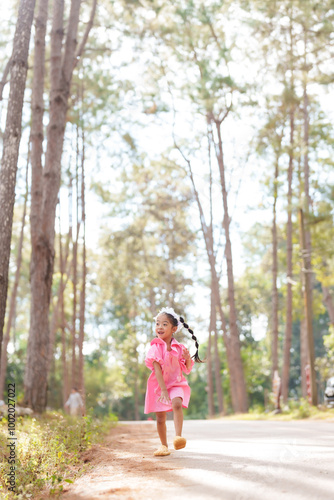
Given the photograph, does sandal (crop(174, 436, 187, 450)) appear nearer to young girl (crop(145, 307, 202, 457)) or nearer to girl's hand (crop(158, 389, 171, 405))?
young girl (crop(145, 307, 202, 457))

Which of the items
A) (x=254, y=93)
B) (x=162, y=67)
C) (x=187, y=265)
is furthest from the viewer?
(x=187, y=265)

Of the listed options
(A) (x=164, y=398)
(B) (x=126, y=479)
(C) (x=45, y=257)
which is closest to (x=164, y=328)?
(A) (x=164, y=398)

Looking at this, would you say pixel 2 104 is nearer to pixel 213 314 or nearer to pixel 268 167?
pixel 268 167

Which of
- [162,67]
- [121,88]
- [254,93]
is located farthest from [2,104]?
[254,93]

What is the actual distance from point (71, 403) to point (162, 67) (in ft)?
46.1

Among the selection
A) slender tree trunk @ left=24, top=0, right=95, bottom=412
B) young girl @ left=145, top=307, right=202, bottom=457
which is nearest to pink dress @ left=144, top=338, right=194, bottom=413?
young girl @ left=145, top=307, right=202, bottom=457

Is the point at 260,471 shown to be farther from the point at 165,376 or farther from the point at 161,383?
the point at 165,376

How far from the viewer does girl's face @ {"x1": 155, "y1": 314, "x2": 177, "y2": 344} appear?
7.16 meters

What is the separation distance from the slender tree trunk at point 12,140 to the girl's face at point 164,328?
2859 mm

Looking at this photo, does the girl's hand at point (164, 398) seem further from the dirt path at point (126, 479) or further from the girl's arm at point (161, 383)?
the dirt path at point (126, 479)

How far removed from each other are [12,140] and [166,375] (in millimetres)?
4535

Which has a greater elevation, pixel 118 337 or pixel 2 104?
pixel 2 104

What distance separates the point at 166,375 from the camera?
7.15 meters

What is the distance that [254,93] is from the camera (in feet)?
83.2
